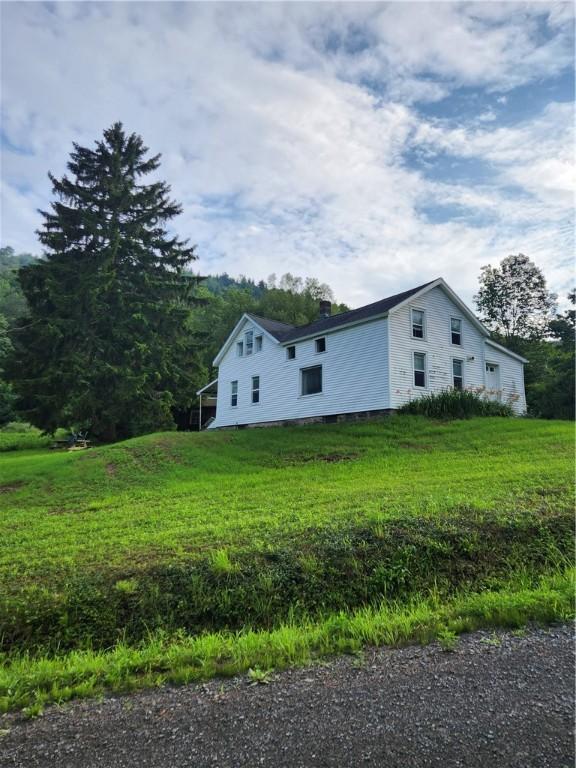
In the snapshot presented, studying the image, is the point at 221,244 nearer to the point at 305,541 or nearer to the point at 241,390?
the point at 241,390

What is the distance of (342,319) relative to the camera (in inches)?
850

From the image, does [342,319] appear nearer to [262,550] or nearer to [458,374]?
[458,374]

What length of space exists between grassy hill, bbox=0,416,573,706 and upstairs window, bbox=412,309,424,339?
9693 millimetres

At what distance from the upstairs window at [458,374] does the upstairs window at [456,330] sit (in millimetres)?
934

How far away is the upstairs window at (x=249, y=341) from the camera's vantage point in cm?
2553

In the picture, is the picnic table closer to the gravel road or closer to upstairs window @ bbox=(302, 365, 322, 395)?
upstairs window @ bbox=(302, 365, 322, 395)

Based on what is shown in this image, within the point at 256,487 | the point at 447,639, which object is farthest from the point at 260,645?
the point at 256,487

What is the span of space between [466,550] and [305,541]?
6.64 feet

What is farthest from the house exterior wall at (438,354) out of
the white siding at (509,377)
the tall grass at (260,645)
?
the tall grass at (260,645)

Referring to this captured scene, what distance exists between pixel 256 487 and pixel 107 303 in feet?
64.1

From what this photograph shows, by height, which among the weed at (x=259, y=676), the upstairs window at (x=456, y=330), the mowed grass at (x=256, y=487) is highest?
the upstairs window at (x=456, y=330)

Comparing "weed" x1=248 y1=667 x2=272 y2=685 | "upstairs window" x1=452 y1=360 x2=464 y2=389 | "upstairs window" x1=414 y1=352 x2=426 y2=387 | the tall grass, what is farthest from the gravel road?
"upstairs window" x1=452 y1=360 x2=464 y2=389

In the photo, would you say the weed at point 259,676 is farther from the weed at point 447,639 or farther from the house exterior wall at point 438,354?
the house exterior wall at point 438,354

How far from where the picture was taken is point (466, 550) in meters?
5.43
